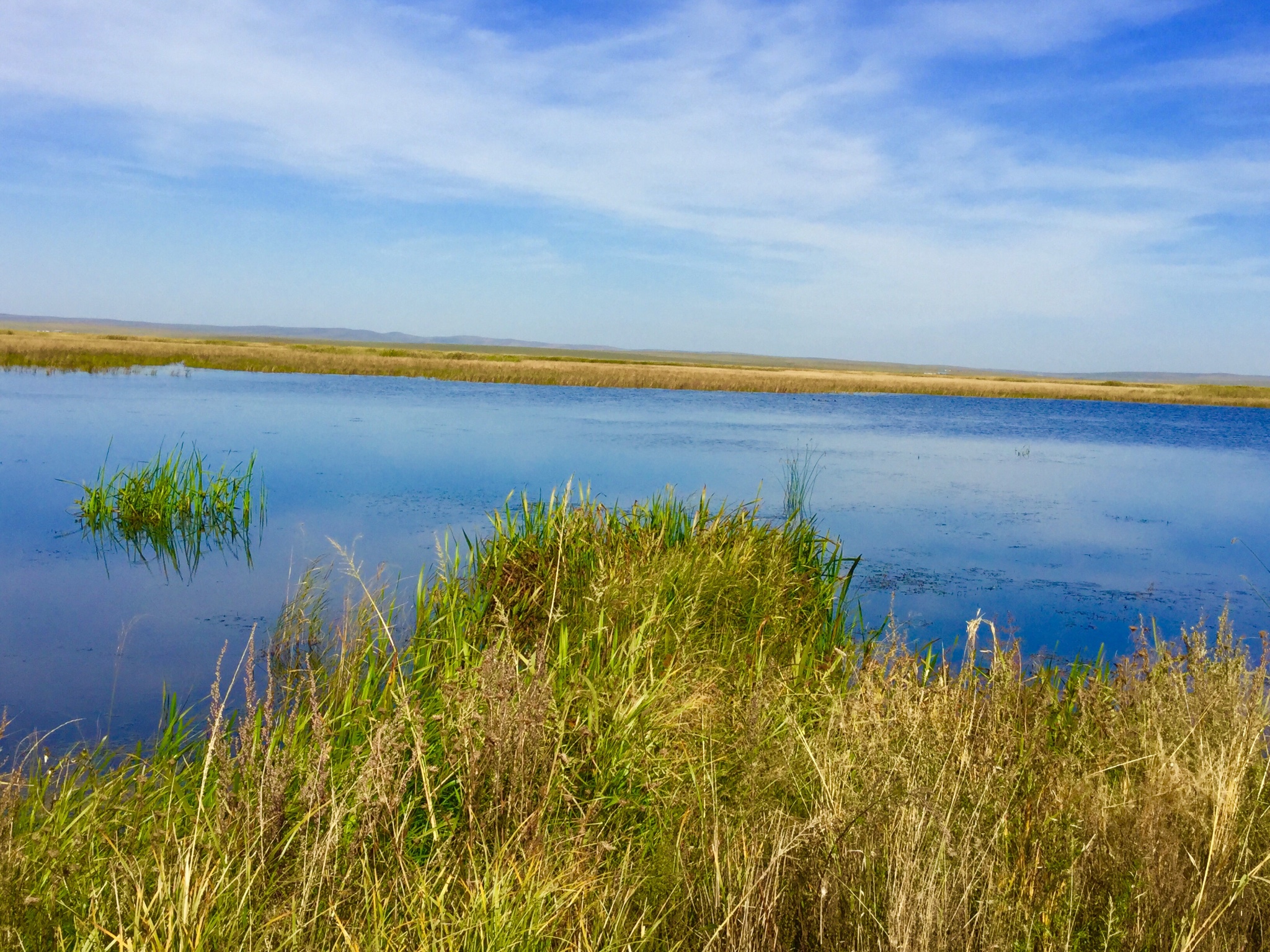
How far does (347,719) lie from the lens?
16.0 feet

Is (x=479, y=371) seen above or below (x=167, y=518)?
above

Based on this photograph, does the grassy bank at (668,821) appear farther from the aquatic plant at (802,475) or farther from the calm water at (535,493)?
the aquatic plant at (802,475)

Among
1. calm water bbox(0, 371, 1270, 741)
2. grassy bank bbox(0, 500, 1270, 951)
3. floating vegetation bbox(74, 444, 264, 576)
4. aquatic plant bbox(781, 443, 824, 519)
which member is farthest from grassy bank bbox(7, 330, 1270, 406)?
grassy bank bbox(0, 500, 1270, 951)

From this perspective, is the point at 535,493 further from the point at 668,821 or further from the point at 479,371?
the point at 479,371

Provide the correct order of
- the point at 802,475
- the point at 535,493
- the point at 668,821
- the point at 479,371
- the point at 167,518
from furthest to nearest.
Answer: the point at 479,371 < the point at 802,475 < the point at 535,493 < the point at 167,518 < the point at 668,821

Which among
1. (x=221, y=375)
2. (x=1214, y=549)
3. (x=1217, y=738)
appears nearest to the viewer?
(x=1217, y=738)

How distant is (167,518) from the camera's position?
12.5 meters

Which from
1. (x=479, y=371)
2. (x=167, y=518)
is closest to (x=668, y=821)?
(x=167, y=518)

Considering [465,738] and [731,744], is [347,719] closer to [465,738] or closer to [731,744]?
[465,738]

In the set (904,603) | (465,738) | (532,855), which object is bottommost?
(904,603)

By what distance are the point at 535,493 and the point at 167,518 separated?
19.1ft

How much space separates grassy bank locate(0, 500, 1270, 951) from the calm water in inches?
140

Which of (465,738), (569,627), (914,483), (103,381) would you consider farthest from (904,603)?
(103,381)

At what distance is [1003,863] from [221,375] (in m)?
44.3
